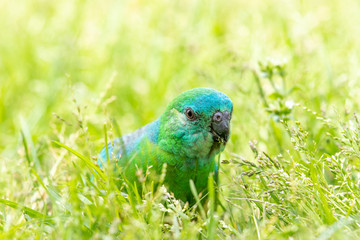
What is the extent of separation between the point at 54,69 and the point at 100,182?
8.37 feet

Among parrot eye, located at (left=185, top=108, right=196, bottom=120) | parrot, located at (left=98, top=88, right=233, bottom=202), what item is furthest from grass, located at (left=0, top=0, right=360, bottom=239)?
parrot eye, located at (left=185, top=108, right=196, bottom=120)

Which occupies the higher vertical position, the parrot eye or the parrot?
the parrot eye

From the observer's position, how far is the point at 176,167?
268 centimetres

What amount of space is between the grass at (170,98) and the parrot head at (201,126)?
0.55ft

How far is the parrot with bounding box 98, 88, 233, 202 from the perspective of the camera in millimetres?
2662

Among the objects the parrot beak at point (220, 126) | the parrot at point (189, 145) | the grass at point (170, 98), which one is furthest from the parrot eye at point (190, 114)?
the grass at point (170, 98)

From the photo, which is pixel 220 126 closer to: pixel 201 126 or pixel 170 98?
pixel 201 126

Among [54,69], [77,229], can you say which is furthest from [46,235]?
[54,69]

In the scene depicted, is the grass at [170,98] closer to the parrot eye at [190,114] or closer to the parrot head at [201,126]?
the parrot head at [201,126]

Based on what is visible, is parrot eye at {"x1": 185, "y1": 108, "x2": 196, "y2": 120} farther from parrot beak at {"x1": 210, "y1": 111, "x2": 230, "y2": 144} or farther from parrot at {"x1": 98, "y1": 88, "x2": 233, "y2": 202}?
parrot beak at {"x1": 210, "y1": 111, "x2": 230, "y2": 144}

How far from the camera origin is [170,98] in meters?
4.29

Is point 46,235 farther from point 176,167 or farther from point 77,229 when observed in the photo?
point 176,167

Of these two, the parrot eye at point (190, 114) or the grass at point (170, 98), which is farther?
the parrot eye at point (190, 114)

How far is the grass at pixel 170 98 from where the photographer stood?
2.13 metres
